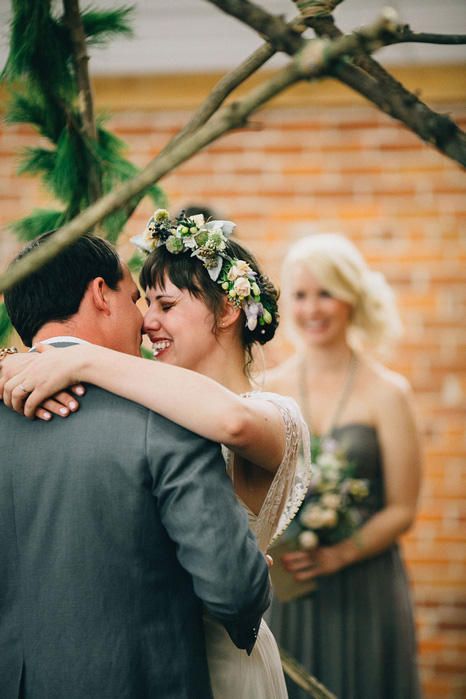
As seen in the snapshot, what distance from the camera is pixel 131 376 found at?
138cm

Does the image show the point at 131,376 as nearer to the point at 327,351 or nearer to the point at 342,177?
the point at 327,351

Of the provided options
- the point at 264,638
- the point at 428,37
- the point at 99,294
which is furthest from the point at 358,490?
the point at 428,37

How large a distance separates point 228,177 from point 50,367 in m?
3.43

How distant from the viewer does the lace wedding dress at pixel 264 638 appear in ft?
5.44

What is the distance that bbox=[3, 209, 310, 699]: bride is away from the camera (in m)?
1.37

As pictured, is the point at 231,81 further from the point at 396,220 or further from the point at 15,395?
the point at 396,220

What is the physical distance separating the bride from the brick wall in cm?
253

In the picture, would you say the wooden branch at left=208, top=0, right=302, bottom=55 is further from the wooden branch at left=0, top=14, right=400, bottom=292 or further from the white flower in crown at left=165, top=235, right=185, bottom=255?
the white flower in crown at left=165, top=235, right=185, bottom=255

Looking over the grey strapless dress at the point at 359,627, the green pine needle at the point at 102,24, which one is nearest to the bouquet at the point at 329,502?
the grey strapless dress at the point at 359,627

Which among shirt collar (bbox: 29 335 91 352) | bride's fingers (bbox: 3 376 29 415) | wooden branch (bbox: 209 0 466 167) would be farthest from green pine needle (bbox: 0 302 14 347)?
wooden branch (bbox: 209 0 466 167)

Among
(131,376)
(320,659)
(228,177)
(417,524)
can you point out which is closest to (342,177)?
(228,177)

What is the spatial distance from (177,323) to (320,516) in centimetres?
154

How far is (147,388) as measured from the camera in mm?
1365

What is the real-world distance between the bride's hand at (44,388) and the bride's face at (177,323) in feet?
1.67
